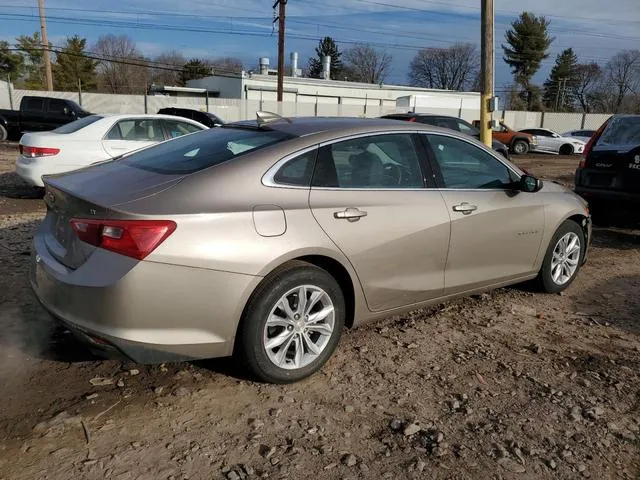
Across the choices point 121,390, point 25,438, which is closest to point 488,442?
point 121,390

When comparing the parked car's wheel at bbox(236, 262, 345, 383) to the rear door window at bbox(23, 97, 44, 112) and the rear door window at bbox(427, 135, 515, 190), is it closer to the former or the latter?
the rear door window at bbox(427, 135, 515, 190)

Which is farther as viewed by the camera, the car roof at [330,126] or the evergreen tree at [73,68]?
the evergreen tree at [73,68]

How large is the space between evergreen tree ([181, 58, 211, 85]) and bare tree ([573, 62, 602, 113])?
52.1 m

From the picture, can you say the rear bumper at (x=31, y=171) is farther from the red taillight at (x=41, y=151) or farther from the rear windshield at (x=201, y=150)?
the rear windshield at (x=201, y=150)

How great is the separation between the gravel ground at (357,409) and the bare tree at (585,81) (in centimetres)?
8522

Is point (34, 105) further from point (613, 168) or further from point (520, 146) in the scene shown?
point (520, 146)

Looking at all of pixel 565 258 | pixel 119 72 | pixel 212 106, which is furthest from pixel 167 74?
pixel 565 258

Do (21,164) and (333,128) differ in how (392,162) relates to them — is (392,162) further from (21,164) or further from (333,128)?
(21,164)

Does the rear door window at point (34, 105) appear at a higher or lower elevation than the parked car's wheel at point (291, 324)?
higher

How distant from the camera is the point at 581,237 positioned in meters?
5.31

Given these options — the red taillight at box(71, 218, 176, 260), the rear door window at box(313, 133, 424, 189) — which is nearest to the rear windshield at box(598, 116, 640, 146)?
the rear door window at box(313, 133, 424, 189)

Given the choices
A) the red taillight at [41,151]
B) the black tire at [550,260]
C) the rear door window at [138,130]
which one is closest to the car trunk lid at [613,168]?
the black tire at [550,260]

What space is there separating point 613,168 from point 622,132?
0.72 metres

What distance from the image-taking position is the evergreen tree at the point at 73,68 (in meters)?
57.5
